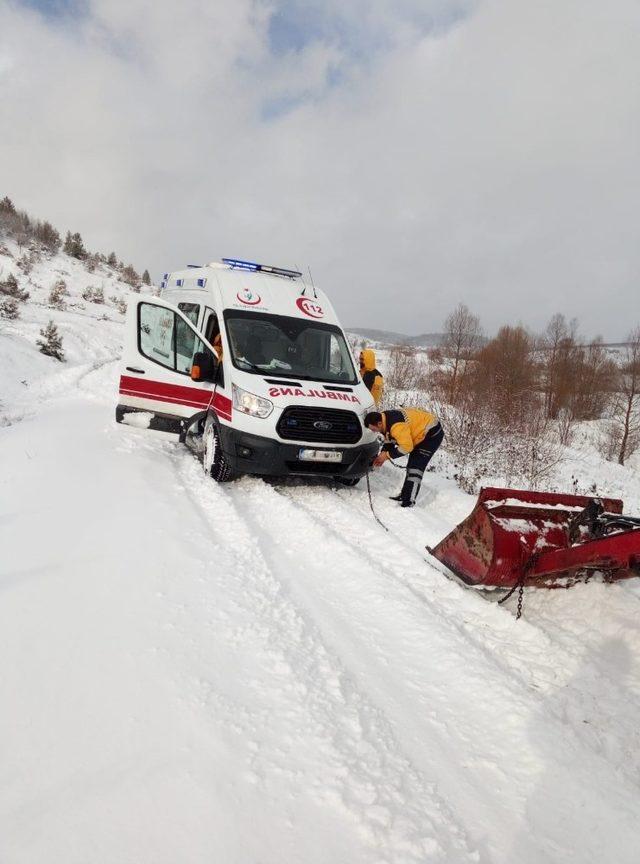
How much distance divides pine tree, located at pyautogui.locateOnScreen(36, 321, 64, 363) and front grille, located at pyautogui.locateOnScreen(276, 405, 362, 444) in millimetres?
14380

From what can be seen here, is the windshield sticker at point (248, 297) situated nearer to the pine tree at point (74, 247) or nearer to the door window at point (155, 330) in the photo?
the door window at point (155, 330)

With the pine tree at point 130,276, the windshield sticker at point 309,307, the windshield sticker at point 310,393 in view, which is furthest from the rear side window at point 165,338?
the pine tree at point 130,276

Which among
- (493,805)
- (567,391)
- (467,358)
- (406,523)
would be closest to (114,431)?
(406,523)

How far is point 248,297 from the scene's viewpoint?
6707mm

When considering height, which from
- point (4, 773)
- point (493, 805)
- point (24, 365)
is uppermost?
point (24, 365)

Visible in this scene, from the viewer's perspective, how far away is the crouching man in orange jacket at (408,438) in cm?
570

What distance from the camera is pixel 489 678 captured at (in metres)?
2.77

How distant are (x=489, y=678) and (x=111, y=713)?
6.61 ft

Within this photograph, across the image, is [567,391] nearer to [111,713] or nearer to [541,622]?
[541,622]

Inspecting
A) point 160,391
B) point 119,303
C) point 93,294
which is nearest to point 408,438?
point 160,391

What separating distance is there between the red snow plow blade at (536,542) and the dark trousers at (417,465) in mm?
1976

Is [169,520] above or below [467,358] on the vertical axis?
below

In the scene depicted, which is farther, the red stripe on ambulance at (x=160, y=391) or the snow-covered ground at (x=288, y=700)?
the red stripe on ambulance at (x=160, y=391)

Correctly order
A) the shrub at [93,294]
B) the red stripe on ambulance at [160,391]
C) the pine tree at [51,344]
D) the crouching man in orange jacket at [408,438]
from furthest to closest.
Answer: the shrub at [93,294], the pine tree at [51,344], the red stripe on ambulance at [160,391], the crouching man in orange jacket at [408,438]
